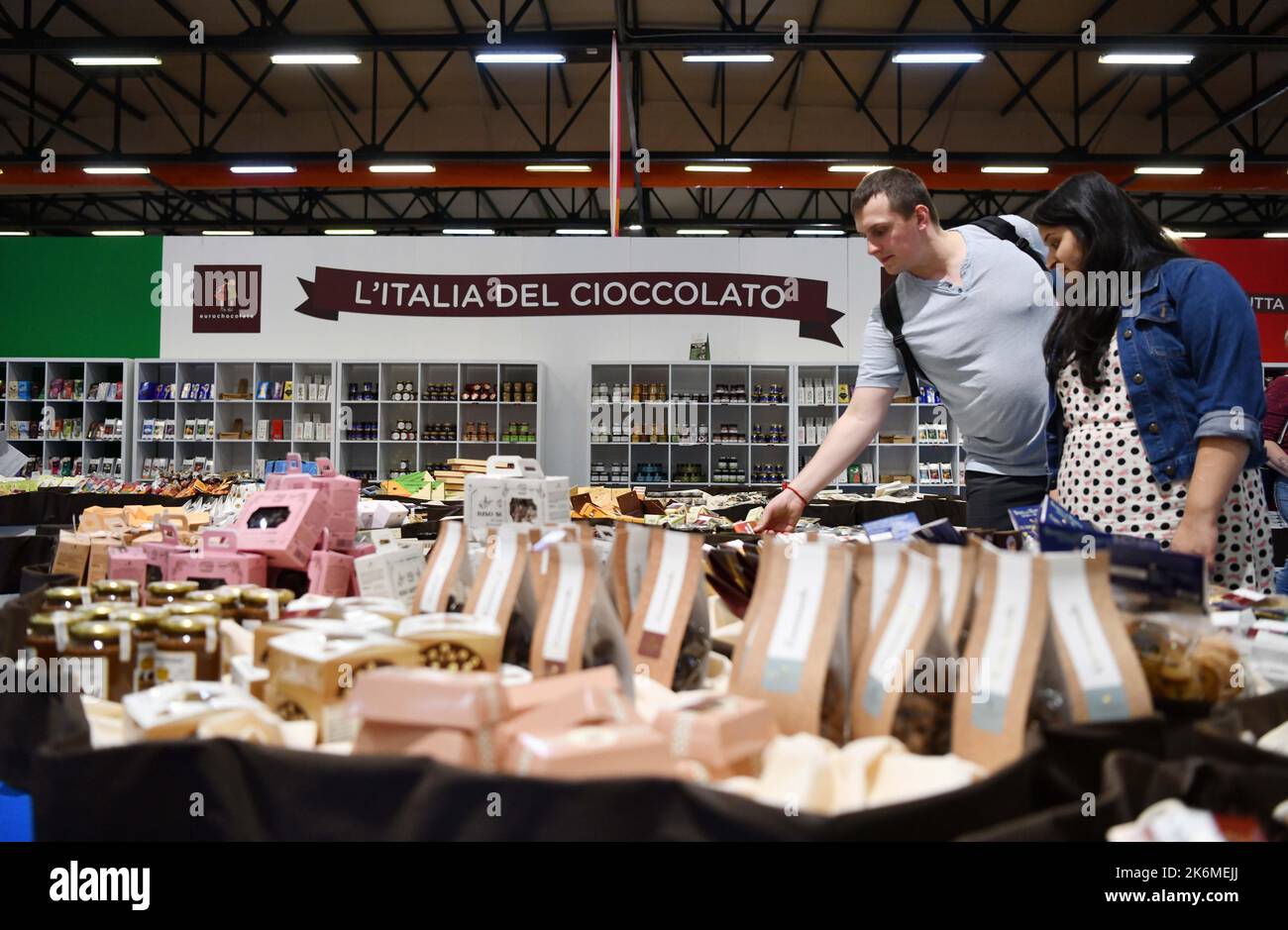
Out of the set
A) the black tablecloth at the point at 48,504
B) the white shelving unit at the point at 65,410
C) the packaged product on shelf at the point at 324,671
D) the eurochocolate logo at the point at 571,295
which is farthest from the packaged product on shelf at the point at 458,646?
the white shelving unit at the point at 65,410

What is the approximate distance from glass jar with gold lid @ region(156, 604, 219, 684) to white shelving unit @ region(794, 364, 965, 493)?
8.05 m

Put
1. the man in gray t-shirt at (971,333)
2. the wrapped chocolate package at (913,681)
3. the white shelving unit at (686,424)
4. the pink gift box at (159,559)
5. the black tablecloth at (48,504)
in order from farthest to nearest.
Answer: the white shelving unit at (686,424) → the black tablecloth at (48,504) → the man in gray t-shirt at (971,333) → the pink gift box at (159,559) → the wrapped chocolate package at (913,681)

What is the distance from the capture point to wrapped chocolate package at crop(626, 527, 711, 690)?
119 cm

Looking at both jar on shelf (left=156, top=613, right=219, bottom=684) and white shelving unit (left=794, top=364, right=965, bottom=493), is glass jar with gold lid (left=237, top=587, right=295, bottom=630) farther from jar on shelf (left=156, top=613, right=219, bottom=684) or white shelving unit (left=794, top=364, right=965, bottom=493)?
white shelving unit (left=794, top=364, right=965, bottom=493)

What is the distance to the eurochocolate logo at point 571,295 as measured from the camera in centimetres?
919

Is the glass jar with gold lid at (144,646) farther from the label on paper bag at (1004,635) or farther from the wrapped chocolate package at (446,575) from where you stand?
the label on paper bag at (1004,635)

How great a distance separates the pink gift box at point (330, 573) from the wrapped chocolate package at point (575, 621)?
644 millimetres

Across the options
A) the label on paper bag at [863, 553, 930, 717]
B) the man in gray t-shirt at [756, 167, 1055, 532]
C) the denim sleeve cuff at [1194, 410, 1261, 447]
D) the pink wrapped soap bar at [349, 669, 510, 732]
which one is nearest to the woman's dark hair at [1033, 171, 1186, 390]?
the denim sleeve cuff at [1194, 410, 1261, 447]

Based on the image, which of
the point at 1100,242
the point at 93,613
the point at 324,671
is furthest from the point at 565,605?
the point at 1100,242

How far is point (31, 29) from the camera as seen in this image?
8125 millimetres

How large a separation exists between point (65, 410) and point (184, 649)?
10.9 meters

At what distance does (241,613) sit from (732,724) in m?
0.88

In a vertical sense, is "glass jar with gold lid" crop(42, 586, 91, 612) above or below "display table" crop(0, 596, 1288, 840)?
above
